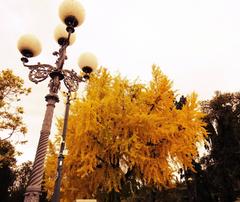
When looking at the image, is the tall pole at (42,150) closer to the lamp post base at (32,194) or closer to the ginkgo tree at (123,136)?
the lamp post base at (32,194)

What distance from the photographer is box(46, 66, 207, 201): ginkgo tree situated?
10641mm

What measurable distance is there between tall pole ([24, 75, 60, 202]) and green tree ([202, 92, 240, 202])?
23.7 m

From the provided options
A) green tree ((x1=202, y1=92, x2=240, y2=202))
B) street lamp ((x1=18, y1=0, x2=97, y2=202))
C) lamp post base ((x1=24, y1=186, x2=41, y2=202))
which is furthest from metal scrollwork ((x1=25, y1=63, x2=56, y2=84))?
green tree ((x1=202, y1=92, x2=240, y2=202))

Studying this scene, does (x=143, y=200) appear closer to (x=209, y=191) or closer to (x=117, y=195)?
(x=209, y=191)

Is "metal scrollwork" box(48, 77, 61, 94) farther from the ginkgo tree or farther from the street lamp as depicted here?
the ginkgo tree

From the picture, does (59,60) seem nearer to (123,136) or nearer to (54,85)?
(54,85)

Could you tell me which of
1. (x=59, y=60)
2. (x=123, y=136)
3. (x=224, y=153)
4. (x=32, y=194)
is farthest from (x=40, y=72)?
(x=224, y=153)

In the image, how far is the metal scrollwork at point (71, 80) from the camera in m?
5.81

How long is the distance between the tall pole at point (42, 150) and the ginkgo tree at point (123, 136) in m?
5.17

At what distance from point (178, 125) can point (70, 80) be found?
23.2ft

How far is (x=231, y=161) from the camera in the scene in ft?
85.1

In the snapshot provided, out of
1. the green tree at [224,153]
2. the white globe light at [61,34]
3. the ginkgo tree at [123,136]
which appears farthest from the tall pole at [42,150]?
the green tree at [224,153]

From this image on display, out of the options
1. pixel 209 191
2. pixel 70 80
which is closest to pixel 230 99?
pixel 209 191

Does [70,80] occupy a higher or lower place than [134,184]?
higher
